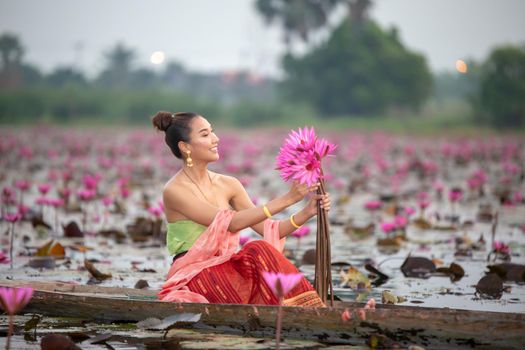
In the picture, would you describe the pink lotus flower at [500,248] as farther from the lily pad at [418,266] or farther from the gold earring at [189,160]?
the gold earring at [189,160]

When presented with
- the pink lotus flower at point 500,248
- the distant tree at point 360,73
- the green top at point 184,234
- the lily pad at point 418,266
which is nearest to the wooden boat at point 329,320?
the green top at point 184,234

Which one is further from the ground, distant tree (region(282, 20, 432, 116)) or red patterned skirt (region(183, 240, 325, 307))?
distant tree (region(282, 20, 432, 116))

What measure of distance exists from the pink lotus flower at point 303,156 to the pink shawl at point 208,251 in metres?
0.50

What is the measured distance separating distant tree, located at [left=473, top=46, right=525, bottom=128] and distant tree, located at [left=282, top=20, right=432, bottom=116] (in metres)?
4.13

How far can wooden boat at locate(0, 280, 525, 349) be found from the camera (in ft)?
12.1

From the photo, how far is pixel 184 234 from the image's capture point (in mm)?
4859

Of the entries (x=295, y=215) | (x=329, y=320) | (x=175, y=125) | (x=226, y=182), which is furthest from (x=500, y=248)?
(x=329, y=320)

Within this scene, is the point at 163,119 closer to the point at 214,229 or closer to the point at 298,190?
the point at 214,229

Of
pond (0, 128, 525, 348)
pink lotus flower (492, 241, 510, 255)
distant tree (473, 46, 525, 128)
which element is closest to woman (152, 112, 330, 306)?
pond (0, 128, 525, 348)

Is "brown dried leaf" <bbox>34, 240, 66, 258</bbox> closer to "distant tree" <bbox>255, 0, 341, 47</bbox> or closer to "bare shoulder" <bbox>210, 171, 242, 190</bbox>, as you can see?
"bare shoulder" <bbox>210, 171, 242, 190</bbox>

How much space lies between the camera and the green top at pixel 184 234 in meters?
4.84

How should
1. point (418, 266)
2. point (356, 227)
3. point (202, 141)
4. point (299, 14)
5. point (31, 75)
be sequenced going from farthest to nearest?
point (31, 75) → point (299, 14) → point (356, 227) → point (418, 266) → point (202, 141)

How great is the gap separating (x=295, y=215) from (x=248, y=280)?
0.40 m

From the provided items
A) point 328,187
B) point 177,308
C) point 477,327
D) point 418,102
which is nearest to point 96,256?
point 177,308
